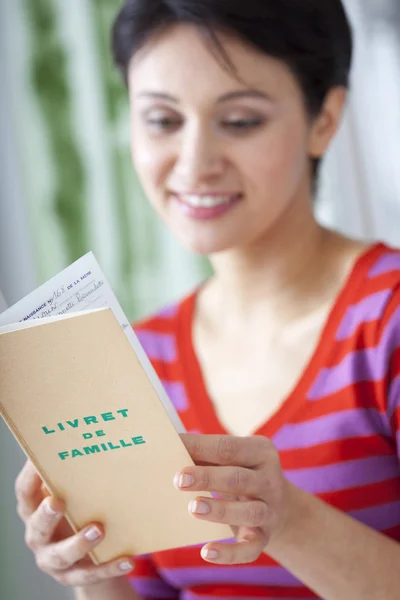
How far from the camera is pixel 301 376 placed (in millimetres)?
1084

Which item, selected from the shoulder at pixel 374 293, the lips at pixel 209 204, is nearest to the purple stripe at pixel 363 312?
the shoulder at pixel 374 293

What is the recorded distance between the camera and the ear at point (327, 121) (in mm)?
1157

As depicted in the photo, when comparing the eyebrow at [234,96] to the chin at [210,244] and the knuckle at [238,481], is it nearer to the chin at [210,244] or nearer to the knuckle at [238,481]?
the chin at [210,244]

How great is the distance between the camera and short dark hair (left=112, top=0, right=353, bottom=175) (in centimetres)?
103

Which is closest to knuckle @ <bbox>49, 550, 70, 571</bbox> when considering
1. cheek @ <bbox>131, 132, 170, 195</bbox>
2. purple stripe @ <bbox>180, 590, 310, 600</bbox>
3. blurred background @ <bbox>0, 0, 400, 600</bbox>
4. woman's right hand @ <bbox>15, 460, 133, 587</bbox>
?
woman's right hand @ <bbox>15, 460, 133, 587</bbox>

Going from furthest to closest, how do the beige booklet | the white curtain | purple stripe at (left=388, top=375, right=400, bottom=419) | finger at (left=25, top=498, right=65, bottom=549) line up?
the white curtain → purple stripe at (left=388, top=375, right=400, bottom=419) → finger at (left=25, top=498, right=65, bottom=549) → the beige booklet

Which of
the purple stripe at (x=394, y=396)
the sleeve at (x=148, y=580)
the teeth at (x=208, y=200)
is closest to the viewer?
the purple stripe at (x=394, y=396)

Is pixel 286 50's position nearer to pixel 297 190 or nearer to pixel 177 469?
pixel 297 190

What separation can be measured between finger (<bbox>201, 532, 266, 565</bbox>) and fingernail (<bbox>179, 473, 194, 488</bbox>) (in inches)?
2.8

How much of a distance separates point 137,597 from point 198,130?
0.64 m

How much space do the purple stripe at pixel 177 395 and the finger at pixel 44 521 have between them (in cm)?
34

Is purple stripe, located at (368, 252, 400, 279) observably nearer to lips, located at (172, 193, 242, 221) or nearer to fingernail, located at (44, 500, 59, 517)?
lips, located at (172, 193, 242, 221)

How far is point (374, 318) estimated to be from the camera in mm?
1043

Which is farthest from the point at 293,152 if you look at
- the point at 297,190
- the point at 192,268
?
the point at 192,268
